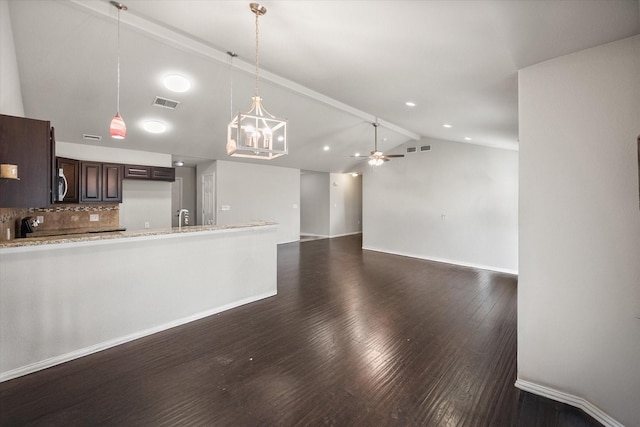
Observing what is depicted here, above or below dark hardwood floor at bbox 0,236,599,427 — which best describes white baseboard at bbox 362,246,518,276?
above

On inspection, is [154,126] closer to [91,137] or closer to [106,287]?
[91,137]

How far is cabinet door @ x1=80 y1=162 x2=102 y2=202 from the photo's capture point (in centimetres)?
491

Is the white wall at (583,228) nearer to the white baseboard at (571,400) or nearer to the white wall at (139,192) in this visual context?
the white baseboard at (571,400)

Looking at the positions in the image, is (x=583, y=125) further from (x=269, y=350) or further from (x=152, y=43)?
(x=152, y=43)

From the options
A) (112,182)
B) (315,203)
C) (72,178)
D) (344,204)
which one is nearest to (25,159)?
(72,178)

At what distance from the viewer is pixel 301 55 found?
111 inches

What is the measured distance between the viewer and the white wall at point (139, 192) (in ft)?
17.7

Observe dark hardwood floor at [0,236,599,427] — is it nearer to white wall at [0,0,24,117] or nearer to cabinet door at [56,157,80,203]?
white wall at [0,0,24,117]

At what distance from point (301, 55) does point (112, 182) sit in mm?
4825

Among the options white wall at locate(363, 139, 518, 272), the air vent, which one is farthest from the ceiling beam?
white wall at locate(363, 139, 518, 272)

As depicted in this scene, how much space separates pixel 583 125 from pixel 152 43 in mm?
4274

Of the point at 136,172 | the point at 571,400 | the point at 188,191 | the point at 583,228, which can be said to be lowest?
the point at 571,400

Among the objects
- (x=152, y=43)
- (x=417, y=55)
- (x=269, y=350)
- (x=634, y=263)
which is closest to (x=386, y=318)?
(x=269, y=350)

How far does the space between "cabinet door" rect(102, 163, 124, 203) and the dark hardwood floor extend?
3.66 meters
